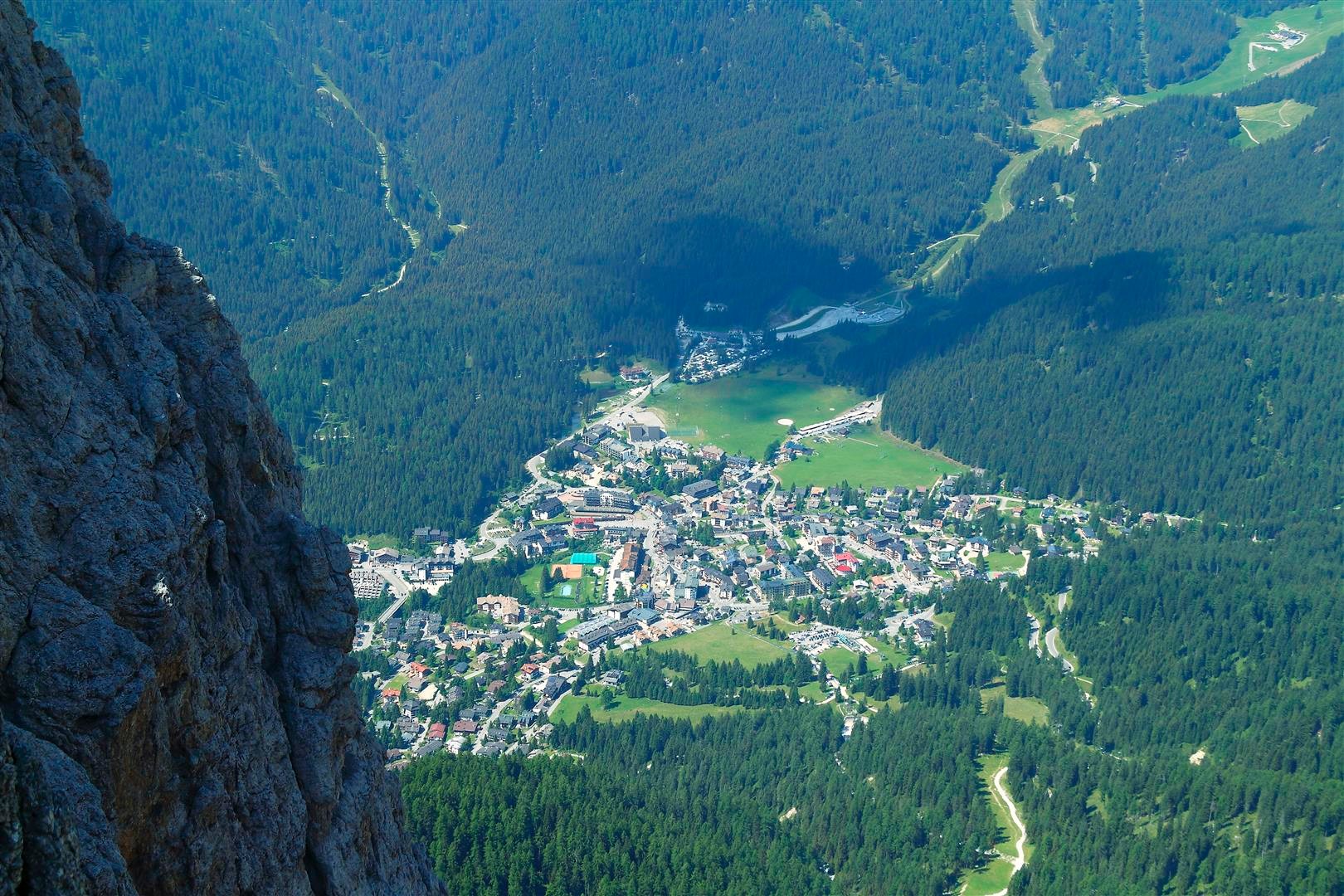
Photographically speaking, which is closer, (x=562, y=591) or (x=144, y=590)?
(x=144, y=590)

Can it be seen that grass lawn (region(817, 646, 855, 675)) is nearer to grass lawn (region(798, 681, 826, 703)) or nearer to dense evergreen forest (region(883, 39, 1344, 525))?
grass lawn (region(798, 681, 826, 703))

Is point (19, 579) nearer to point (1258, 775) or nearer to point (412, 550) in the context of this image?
point (1258, 775)

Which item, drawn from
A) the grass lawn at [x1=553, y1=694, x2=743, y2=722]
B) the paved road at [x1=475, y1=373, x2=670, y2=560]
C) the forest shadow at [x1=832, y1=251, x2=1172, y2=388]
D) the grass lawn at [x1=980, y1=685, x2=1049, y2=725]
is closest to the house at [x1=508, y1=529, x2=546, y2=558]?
the paved road at [x1=475, y1=373, x2=670, y2=560]

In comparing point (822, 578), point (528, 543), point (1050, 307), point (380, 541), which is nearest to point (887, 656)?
point (822, 578)

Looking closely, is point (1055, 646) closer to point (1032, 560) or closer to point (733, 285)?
point (1032, 560)

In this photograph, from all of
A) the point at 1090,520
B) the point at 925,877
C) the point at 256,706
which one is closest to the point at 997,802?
the point at 925,877
